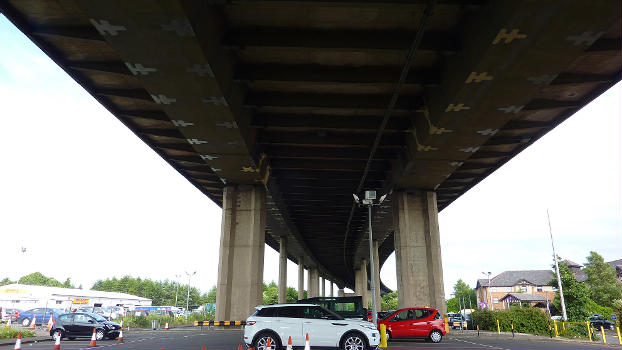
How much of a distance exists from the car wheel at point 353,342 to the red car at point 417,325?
25.6 ft

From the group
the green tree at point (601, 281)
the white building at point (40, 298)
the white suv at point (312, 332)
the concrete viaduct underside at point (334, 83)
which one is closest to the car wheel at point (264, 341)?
the white suv at point (312, 332)

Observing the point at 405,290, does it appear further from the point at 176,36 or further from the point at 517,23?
the point at 176,36

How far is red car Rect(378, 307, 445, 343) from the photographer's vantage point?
19719 millimetres

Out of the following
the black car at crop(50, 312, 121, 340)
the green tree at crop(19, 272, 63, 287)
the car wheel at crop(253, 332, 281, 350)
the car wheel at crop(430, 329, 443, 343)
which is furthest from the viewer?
the green tree at crop(19, 272, 63, 287)

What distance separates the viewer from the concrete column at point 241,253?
82.6 ft

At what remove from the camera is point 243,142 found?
19.3 meters

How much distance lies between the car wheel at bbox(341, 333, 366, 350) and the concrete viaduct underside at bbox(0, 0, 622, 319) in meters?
8.75

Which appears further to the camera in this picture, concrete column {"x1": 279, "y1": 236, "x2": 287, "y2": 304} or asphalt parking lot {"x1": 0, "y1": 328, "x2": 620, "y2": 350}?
concrete column {"x1": 279, "y1": 236, "x2": 287, "y2": 304}

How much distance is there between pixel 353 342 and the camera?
12.5 meters

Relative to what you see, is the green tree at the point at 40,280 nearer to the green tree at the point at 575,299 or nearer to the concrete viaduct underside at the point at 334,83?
the concrete viaduct underside at the point at 334,83

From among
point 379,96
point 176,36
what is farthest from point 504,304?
point 176,36

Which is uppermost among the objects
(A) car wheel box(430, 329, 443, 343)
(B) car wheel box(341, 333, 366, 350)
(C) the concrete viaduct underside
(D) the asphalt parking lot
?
(C) the concrete viaduct underside

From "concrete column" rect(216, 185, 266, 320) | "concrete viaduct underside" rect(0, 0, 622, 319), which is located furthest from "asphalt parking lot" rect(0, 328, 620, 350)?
"concrete viaduct underside" rect(0, 0, 622, 319)

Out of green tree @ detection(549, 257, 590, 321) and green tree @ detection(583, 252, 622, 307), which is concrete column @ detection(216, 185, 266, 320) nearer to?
green tree @ detection(549, 257, 590, 321)
